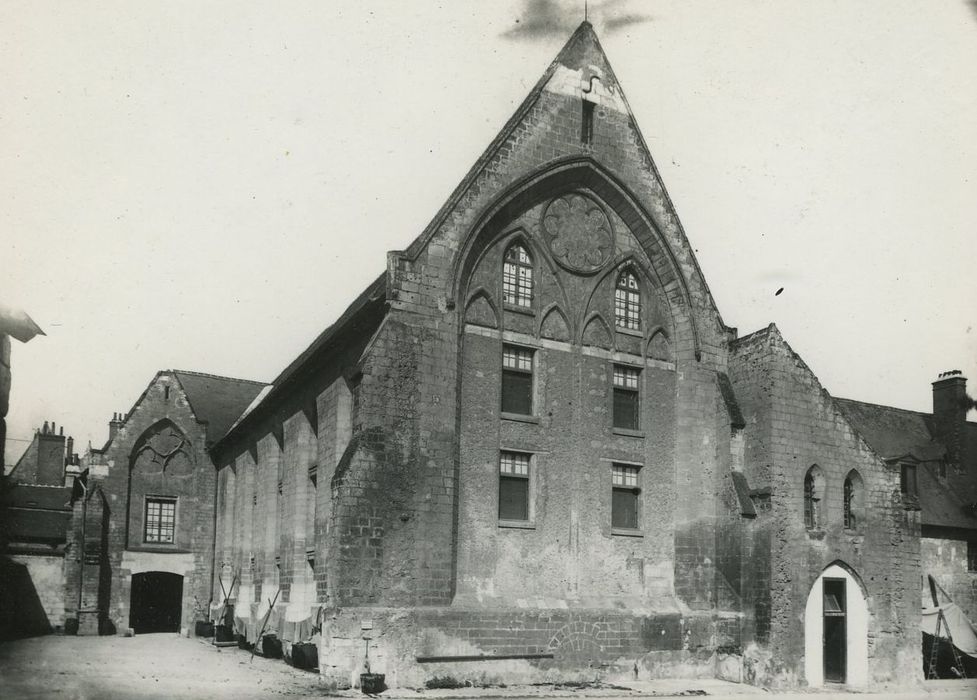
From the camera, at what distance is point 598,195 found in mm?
23672

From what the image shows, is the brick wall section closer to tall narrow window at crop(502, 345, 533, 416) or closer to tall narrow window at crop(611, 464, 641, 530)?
tall narrow window at crop(611, 464, 641, 530)

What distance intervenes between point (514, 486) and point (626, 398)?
3968 millimetres

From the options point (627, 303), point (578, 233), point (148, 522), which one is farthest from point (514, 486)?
point (148, 522)

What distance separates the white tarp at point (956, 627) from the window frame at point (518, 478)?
50.1 feet

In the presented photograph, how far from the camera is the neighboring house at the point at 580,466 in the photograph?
19.4 meters

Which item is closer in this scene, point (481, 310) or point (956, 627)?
point (481, 310)

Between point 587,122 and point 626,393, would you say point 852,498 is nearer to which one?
point 626,393

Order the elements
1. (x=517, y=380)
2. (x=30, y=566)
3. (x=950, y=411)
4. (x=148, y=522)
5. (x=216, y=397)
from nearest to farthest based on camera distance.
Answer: (x=517, y=380), (x=30, y=566), (x=148, y=522), (x=950, y=411), (x=216, y=397)

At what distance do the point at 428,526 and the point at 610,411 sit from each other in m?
5.66

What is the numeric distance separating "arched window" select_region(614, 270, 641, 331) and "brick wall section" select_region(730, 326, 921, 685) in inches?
117

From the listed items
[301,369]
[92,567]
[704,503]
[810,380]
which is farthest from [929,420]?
[92,567]

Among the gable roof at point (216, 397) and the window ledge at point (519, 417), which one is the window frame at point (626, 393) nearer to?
the window ledge at point (519, 417)

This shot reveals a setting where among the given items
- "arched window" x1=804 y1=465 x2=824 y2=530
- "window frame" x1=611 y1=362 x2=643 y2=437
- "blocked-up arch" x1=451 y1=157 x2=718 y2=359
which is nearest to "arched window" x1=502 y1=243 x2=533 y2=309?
"blocked-up arch" x1=451 y1=157 x2=718 y2=359

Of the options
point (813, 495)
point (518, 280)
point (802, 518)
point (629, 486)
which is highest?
point (518, 280)
